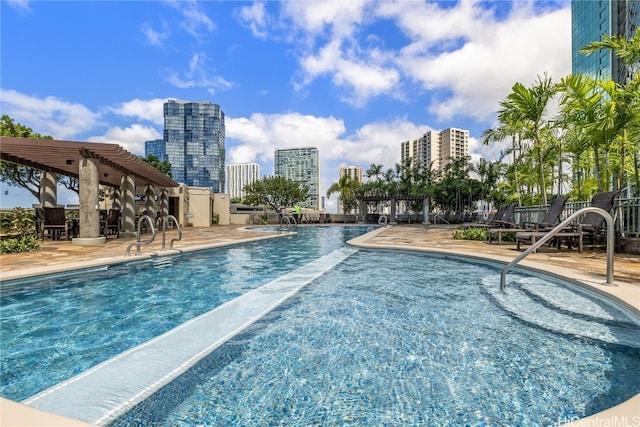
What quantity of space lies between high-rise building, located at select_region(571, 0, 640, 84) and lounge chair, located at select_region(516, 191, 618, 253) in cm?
2934

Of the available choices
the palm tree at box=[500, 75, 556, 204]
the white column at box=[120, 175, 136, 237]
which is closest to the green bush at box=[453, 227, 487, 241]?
the palm tree at box=[500, 75, 556, 204]

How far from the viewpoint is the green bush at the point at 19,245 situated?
25.8 ft

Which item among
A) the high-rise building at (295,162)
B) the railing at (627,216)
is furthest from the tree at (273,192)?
the high-rise building at (295,162)

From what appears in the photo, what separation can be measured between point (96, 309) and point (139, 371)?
89.7 inches

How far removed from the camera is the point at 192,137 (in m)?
93.2

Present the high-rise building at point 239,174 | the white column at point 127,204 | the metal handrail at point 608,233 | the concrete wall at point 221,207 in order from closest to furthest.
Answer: the metal handrail at point 608,233 → the white column at point 127,204 → the concrete wall at point 221,207 → the high-rise building at point 239,174

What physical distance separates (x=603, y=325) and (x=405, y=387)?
233 cm

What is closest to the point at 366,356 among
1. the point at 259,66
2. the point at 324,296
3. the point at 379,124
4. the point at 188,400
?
the point at 188,400

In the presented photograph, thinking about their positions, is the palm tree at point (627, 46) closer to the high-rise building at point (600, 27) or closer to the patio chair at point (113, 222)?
the patio chair at point (113, 222)

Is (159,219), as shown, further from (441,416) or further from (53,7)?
(441,416)

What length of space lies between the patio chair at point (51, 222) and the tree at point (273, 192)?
87.0 feet

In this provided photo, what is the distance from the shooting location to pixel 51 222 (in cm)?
1102

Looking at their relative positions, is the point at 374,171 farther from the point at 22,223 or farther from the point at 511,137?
the point at 22,223

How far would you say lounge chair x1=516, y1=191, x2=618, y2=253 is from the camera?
20.6 ft
